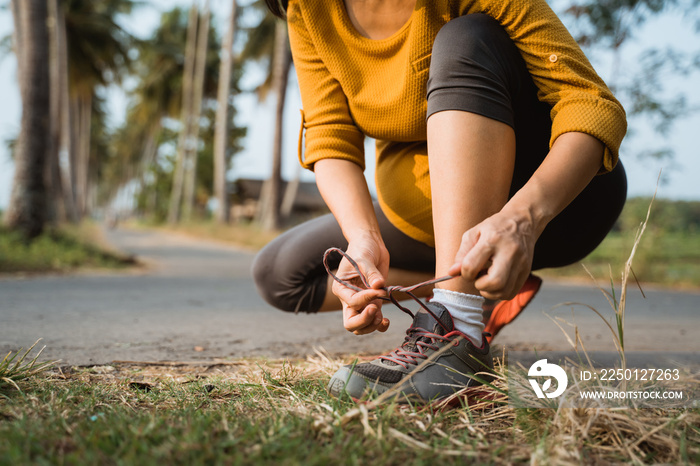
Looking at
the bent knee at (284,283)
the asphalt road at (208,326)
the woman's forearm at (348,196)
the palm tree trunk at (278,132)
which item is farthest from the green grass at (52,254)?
the palm tree trunk at (278,132)

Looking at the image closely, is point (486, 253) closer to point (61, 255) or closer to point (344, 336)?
point (344, 336)

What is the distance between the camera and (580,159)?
100 centimetres

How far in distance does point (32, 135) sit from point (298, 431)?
628 centimetres

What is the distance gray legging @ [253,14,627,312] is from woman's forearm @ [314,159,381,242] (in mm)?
251

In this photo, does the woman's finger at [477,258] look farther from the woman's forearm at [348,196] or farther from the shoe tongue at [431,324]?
the woman's forearm at [348,196]

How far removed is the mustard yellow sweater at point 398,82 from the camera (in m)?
1.13

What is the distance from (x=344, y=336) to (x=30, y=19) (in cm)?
601

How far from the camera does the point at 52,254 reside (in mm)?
5336

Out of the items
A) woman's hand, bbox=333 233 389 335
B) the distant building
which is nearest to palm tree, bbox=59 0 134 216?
the distant building

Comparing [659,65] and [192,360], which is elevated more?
[659,65]

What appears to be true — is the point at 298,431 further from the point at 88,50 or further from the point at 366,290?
the point at 88,50

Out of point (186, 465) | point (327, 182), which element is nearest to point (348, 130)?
point (327, 182)

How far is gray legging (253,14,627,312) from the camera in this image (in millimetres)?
1120

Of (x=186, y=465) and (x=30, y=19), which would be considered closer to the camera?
(x=186, y=465)
